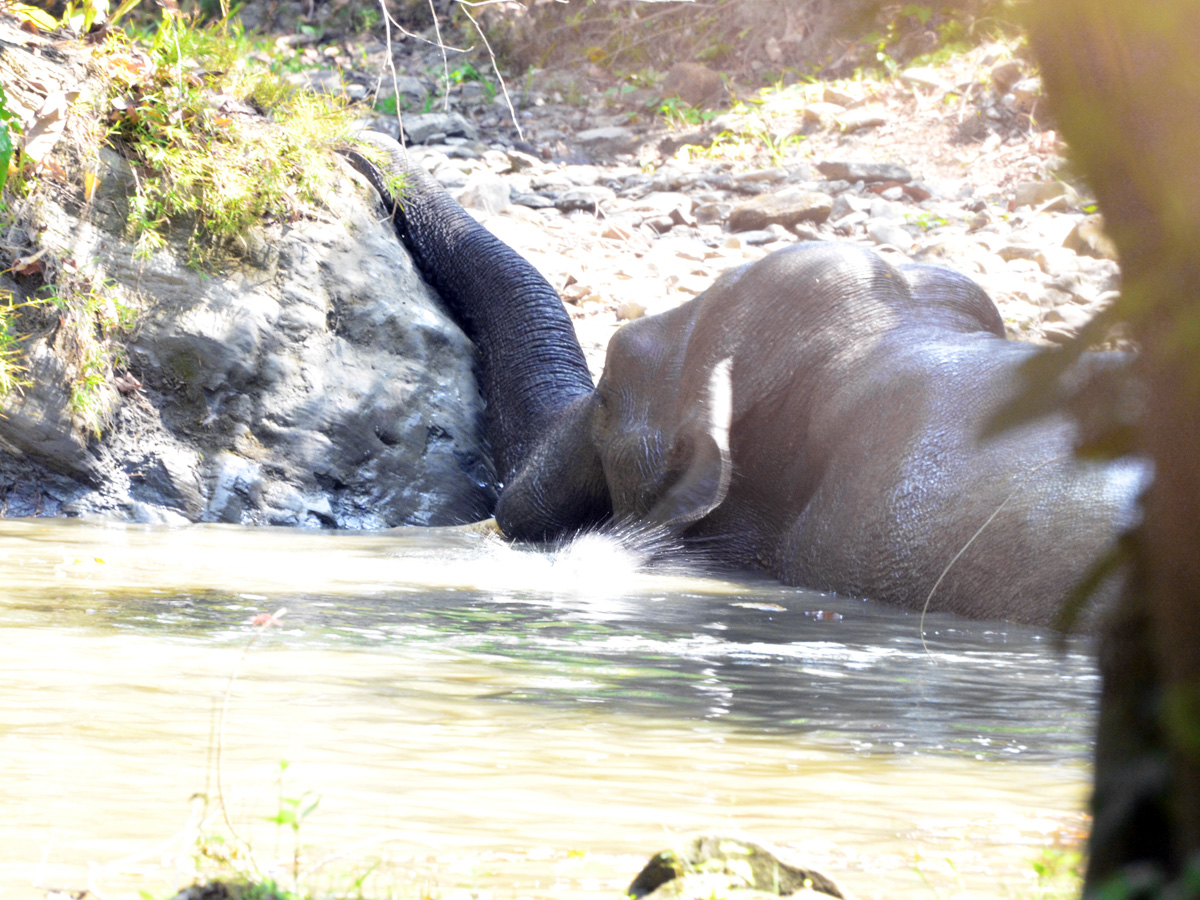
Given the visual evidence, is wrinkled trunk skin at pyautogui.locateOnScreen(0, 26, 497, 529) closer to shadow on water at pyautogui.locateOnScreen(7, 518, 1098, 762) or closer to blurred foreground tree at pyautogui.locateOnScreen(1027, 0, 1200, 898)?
shadow on water at pyautogui.locateOnScreen(7, 518, 1098, 762)

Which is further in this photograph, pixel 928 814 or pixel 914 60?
pixel 914 60

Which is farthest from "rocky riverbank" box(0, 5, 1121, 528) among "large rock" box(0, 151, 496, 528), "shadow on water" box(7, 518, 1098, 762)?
"shadow on water" box(7, 518, 1098, 762)

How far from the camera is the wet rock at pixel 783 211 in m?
10.4

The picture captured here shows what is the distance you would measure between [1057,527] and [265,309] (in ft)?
14.0

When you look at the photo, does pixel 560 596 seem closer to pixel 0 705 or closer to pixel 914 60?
pixel 0 705

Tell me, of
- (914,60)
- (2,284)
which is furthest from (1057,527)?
(914,60)

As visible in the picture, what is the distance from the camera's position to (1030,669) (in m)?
3.20

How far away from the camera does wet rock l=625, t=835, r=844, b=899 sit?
4.63 ft

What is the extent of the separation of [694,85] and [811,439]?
1070cm

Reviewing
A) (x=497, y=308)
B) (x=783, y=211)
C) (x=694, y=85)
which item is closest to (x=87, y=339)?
(x=497, y=308)

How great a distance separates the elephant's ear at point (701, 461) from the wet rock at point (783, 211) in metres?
5.16

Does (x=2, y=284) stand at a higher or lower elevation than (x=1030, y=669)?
higher

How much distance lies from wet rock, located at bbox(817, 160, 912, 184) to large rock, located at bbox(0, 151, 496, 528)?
5.41 m

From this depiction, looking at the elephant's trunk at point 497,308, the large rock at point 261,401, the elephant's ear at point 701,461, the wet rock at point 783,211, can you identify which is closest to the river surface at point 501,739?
the elephant's ear at point 701,461
